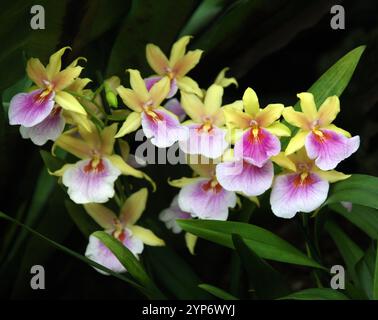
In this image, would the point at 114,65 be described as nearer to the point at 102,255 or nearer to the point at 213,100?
the point at 213,100

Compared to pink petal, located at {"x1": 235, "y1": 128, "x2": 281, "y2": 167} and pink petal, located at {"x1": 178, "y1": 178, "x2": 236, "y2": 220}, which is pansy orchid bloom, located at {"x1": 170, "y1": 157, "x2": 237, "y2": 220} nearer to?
pink petal, located at {"x1": 178, "y1": 178, "x2": 236, "y2": 220}

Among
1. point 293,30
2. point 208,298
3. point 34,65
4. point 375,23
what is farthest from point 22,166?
point 375,23

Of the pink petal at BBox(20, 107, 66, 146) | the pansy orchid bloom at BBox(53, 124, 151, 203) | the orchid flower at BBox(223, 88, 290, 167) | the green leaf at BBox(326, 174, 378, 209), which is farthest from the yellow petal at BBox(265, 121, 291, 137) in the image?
the pink petal at BBox(20, 107, 66, 146)

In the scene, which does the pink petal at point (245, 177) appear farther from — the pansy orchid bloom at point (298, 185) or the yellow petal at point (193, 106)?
the yellow petal at point (193, 106)

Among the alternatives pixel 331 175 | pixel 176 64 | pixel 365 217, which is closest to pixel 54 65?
pixel 176 64

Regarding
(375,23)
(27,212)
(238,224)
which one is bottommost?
(238,224)

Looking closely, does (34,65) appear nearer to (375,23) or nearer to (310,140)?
(310,140)

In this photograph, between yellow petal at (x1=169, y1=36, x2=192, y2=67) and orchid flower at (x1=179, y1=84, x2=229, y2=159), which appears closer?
orchid flower at (x1=179, y1=84, x2=229, y2=159)

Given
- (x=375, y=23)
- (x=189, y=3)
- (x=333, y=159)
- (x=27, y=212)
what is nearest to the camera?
(x=333, y=159)
